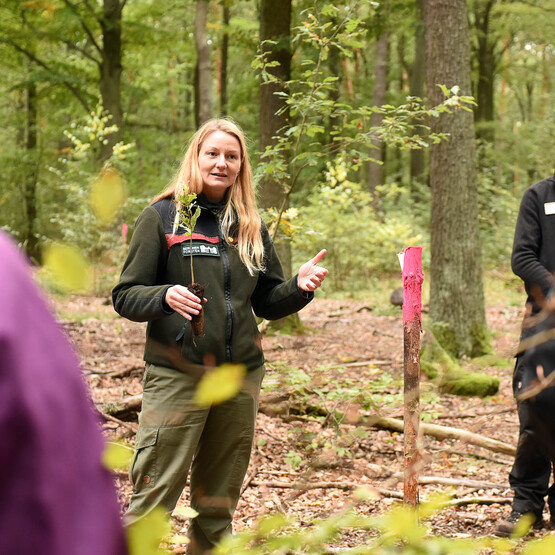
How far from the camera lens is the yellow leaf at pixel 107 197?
45.5 inches

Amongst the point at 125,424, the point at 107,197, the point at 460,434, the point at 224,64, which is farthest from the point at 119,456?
the point at 224,64

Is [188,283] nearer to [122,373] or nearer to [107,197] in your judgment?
[107,197]

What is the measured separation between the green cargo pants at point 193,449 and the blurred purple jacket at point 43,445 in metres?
2.33

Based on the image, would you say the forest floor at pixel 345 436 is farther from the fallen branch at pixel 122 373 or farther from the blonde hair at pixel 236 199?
the blonde hair at pixel 236 199

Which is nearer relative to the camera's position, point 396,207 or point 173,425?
point 173,425

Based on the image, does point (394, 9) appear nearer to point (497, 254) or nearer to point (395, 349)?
point (395, 349)

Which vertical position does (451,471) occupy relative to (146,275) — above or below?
below

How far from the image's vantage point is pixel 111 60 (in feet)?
52.5

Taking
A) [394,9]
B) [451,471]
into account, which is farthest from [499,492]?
[394,9]

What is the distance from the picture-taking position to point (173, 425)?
3.00m

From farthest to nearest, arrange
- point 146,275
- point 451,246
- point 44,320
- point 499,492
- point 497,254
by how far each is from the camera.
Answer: point 497,254 < point 451,246 < point 499,492 < point 146,275 < point 44,320

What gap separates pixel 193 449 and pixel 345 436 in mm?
2024

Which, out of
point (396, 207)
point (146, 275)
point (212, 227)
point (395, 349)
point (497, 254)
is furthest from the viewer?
point (396, 207)

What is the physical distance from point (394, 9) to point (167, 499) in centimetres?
1119
